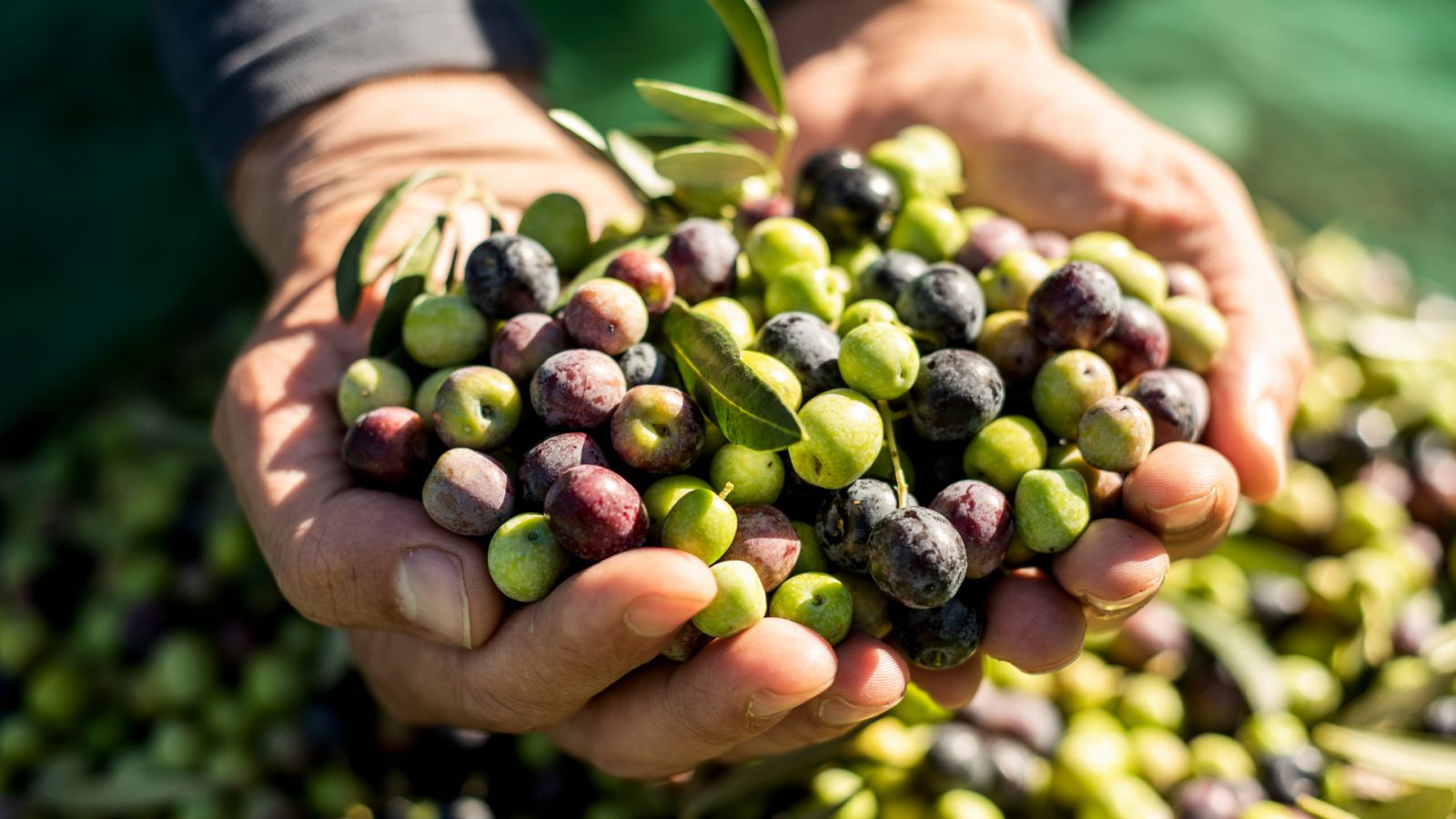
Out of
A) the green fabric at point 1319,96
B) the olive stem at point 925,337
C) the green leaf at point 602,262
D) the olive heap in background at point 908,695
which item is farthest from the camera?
the green fabric at point 1319,96

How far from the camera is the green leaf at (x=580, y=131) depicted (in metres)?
2.21

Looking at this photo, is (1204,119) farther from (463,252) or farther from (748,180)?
(463,252)

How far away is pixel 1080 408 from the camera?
1.95 metres

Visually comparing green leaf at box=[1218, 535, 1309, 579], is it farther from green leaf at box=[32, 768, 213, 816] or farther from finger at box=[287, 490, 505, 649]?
green leaf at box=[32, 768, 213, 816]

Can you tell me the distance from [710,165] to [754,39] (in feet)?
1.13

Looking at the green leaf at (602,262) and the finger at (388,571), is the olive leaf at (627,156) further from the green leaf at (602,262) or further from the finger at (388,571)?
the finger at (388,571)

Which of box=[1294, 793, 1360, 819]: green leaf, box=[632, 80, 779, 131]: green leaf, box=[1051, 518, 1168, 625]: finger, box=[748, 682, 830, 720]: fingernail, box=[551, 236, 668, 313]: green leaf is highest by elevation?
box=[632, 80, 779, 131]: green leaf

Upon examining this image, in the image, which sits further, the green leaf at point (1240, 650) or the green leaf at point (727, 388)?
the green leaf at point (1240, 650)

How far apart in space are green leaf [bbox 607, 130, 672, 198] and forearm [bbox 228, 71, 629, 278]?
1.44 ft

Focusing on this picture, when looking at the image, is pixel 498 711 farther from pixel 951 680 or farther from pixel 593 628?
pixel 951 680

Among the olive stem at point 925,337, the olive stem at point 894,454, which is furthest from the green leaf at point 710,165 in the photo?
the olive stem at point 894,454

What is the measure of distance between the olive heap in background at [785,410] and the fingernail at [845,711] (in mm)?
108

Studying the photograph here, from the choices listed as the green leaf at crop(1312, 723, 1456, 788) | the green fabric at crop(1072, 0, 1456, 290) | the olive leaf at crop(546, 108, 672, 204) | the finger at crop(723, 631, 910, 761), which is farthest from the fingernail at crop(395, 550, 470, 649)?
the green fabric at crop(1072, 0, 1456, 290)

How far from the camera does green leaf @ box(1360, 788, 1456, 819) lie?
217 cm
